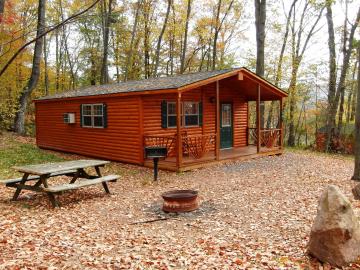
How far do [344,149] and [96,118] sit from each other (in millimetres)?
14168

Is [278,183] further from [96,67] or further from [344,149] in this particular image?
[96,67]

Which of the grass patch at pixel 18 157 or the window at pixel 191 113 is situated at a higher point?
the window at pixel 191 113

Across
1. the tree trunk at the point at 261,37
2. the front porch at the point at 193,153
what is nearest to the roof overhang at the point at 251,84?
the front porch at the point at 193,153

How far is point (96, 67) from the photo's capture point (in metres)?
26.9

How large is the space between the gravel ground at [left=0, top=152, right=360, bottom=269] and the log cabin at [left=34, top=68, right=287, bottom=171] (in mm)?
2733

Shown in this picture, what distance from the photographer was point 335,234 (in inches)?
162

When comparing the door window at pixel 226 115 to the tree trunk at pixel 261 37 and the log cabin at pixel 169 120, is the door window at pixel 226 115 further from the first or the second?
the tree trunk at pixel 261 37

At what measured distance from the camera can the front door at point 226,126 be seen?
602 inches

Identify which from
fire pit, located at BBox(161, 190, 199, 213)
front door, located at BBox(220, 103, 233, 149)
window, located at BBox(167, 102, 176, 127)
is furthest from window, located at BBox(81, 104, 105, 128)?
fire pit, located at BBox(161, 190, 199, 213)

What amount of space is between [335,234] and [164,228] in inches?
106

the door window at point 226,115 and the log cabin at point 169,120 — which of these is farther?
the door window at point 226,115

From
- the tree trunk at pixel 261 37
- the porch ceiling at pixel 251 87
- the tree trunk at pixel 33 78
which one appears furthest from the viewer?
the tree trunk at pixel 261 37

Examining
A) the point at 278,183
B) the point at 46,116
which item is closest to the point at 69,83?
the point at 46,116

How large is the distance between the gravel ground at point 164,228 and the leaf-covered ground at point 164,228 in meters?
0.01
